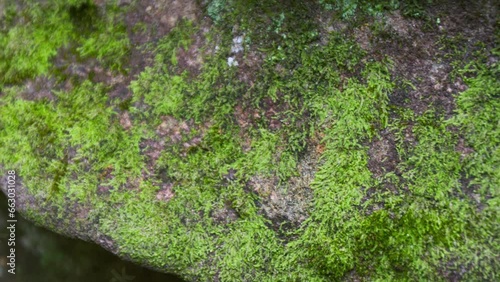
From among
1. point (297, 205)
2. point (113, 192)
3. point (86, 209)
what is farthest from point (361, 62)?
point (86, 209)

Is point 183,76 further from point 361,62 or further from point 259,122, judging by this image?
point 361,62

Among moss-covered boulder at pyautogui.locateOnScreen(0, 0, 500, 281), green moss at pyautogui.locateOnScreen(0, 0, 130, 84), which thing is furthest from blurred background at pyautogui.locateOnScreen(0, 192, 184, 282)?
green moss at pyautogui.locateOnScreen(0, 0, 130, 84)

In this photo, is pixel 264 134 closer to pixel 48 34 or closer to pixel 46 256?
pixel 48 34

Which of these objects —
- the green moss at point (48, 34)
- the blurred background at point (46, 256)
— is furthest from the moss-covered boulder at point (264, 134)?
the blurred background at point (46, 256)

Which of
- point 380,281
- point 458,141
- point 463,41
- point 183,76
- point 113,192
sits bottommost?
point 380,281

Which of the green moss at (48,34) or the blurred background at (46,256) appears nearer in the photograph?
the green moss at (48,34)

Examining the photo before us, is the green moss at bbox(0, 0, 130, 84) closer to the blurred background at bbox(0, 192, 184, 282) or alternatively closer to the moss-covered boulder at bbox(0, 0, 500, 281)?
the moss-covered boulder at bbox(0, 0, 500, 281)

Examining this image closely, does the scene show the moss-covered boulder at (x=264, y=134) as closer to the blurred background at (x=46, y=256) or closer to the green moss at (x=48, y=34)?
the green moss at (x=48, y=34)
